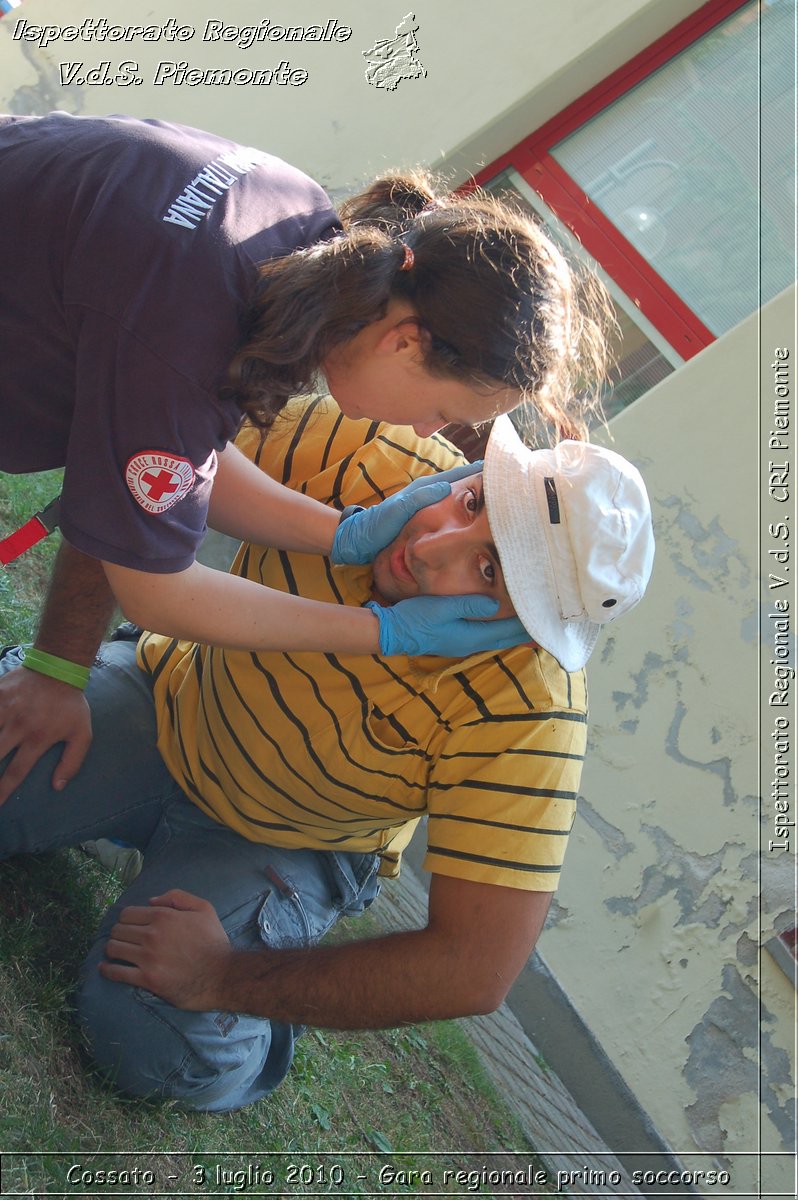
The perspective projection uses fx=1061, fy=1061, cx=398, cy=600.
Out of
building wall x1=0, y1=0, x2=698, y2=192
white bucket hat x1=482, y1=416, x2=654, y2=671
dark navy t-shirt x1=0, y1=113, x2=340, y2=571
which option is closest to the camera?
dark navy t-shirt x1=0, y1=113, x2=340, y2=571

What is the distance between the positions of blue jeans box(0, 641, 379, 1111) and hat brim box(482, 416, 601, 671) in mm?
801

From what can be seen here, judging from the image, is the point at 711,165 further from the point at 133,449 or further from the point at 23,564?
the point at 133,449

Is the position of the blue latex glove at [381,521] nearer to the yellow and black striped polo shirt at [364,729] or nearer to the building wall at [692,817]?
the yellow and black striped polo shirt at [364,729]

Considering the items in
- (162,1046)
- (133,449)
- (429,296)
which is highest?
(133,449)

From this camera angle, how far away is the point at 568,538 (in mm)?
1999

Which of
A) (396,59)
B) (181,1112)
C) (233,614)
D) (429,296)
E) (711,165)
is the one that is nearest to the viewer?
(429,296)

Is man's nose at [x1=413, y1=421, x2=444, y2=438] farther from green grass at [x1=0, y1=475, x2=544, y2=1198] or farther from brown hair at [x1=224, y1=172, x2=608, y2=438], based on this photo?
green grass at [x1=0, y1=475, x2=544, y2=1198]

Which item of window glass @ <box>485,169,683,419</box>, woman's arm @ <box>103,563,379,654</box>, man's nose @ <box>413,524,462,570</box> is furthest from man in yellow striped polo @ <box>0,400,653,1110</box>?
window glass @ <box>485,169,683,419</box>

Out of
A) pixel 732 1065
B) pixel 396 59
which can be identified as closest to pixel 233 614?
pixel 732 1065

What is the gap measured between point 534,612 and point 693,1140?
7.72ft

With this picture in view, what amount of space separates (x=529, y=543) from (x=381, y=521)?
1.03 ft

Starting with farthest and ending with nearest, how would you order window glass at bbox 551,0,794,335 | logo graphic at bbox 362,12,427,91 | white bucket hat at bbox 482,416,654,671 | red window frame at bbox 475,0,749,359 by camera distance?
logo graphic at bbox 362,12,427,91 < red window frame at bbox 475,0,749,359 < window glass at bbox 551,0,794,335 < white bucket hat at bbox 482,416,654,671

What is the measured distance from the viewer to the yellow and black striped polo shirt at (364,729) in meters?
2.01

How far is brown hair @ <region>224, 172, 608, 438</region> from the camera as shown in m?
1.55
